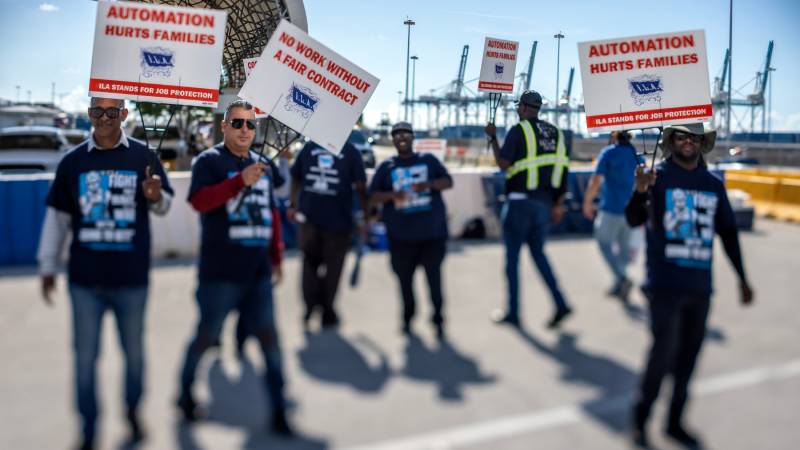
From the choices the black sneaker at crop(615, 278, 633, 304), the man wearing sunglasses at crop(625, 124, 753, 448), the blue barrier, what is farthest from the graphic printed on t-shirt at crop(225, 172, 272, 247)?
the blue barrier

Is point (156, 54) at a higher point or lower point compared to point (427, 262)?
higher

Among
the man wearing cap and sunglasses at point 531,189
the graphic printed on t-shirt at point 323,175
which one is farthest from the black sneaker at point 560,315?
the graphic printed on t-shirt at point 323,175

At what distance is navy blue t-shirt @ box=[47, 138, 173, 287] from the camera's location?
350 cm

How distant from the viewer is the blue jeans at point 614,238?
277 inches

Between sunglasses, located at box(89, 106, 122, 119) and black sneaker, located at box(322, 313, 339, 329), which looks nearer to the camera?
sunglasses, located at box(89, 106, 122, 119)

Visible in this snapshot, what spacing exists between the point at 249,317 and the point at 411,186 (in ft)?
7.70

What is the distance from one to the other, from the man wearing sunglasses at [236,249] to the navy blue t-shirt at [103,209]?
14.4 inches

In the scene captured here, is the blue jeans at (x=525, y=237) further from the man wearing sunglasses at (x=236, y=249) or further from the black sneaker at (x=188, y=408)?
the black sneaker at (x=188, y=408)

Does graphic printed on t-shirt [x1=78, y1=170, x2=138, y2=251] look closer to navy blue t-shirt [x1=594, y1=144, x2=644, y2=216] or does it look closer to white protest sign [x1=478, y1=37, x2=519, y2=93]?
white protest sign [x1=478, y1=37, x2=519, y2=93]

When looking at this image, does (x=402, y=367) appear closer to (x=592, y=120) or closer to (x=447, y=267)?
(x=592, y=120)

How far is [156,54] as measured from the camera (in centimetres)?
321

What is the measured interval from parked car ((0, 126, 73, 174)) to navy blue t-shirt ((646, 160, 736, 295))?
16.5 metres

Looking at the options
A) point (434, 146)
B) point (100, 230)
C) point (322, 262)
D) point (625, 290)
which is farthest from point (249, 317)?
point (434, 146)

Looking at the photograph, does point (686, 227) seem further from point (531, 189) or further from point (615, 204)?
point (615, 204)
